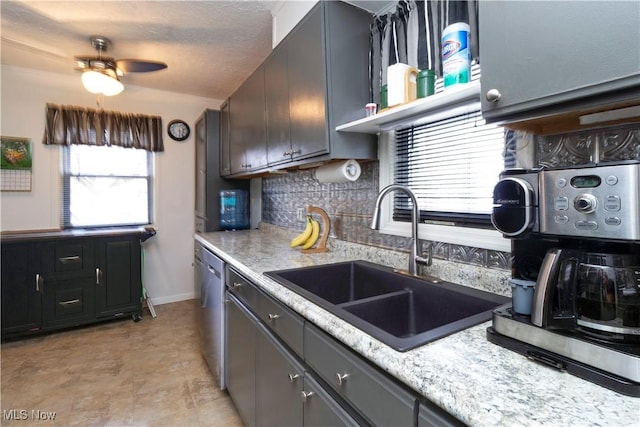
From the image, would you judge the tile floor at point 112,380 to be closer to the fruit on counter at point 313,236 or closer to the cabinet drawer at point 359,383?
the fruit on counter at point 313,236

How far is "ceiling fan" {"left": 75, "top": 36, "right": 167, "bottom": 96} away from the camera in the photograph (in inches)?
94.6

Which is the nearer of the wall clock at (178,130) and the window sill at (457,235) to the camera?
the window sill at (457,235)

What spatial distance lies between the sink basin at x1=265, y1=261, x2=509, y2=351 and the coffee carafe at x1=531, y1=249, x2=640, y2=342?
23 cm

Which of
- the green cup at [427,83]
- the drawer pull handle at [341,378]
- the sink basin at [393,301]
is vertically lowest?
the drawer pull handle at [341,378]

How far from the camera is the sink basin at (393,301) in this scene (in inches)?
33.7

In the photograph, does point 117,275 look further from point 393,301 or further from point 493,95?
point 493,95

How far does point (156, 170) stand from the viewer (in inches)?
151

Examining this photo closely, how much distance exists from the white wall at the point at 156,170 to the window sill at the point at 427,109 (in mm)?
3096

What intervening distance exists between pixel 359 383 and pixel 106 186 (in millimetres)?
3872

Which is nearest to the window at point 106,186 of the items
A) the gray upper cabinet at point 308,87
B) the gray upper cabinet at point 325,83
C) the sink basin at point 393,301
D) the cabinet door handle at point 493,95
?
the gray upper cabinet at point 325,83

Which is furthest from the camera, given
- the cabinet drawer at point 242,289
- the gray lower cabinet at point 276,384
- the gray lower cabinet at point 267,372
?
the cabinet drawer at point 242,289

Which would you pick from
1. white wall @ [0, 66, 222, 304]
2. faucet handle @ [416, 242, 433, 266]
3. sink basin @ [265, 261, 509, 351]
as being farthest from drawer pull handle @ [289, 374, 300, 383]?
white wall @ [0, 66, 222, 304]

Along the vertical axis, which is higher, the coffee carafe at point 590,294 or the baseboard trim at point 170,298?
the coffee carafe at point 590,294

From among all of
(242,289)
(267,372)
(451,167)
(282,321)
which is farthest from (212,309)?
(451,167)
